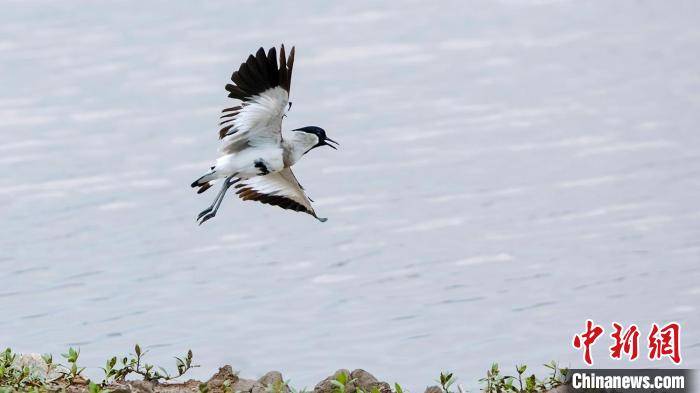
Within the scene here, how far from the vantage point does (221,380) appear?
28.7ft

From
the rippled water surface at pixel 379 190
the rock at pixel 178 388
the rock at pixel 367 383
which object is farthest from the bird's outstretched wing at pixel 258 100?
the rock at pixel 367 383

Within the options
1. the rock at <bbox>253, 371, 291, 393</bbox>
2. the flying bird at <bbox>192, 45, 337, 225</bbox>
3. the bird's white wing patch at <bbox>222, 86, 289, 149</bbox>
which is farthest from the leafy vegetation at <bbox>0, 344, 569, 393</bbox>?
the bird's white wing patch at <bbox>222, 86, 289, 149</bbox>

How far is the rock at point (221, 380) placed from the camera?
8609 millimetres

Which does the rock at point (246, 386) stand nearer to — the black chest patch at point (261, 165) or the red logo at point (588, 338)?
the black chest patch at point (261, 165)

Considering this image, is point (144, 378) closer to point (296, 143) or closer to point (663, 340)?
point (296, 143)

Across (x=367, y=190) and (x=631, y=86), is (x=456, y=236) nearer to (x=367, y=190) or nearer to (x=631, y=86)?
(x=367, y=190)

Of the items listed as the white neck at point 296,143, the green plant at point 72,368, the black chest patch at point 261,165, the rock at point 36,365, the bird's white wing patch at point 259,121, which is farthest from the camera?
the white neck at point 296,143

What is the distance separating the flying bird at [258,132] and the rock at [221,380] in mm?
1602

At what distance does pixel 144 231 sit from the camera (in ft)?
46.0

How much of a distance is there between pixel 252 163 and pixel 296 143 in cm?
35

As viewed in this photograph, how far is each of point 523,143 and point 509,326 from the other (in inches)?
201

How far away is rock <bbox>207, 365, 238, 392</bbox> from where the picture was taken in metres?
8.61

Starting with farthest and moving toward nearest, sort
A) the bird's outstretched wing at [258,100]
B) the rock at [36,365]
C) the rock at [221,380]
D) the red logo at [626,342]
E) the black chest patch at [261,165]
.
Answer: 1. the red logo at [626,342]
2. the black chest patch at [261,165]
3. the bird's outstretched wing at [258,100]
4. the rock at [36,365]
5. the rock at [221,380]

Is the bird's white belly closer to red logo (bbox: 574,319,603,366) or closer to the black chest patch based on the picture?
the black chest patch
